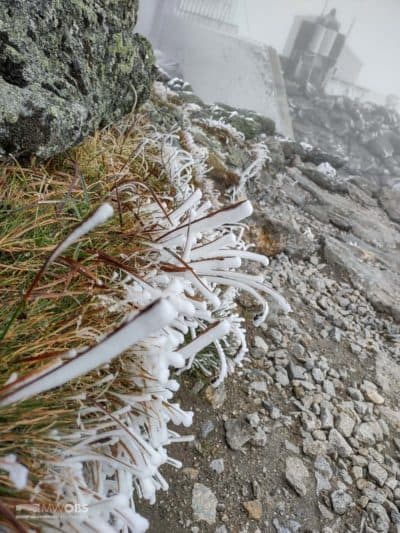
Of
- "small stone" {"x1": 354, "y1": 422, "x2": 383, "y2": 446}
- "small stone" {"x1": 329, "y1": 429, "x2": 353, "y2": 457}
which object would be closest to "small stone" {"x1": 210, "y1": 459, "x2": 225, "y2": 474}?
"small stone" {"x1": 329, "y1": 429, "x2": 353, "y2": 457}

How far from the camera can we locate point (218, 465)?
88 centimetres

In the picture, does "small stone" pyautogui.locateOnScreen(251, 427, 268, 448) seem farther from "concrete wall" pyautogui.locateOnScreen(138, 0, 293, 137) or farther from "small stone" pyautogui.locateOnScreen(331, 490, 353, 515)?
"concrete wall" pyautogui.locateOnScreen(138, 0, 293, 137)

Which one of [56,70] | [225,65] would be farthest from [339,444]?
[225,65]

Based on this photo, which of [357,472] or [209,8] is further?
[209,8]

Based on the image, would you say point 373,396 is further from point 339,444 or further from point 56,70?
point 56,70

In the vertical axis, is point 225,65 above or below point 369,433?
below

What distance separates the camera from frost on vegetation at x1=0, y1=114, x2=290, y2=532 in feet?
1.27

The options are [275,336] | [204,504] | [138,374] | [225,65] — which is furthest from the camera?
[225,65]

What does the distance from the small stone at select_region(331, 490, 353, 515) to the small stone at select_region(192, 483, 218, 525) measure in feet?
1.00

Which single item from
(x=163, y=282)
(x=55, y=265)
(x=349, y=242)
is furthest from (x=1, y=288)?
(x=349, y=242)

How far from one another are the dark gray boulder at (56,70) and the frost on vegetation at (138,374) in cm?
20

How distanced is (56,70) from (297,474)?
108 centimetres

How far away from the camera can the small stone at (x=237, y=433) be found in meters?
0.94

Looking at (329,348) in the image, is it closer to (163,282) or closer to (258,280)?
(258,280)
